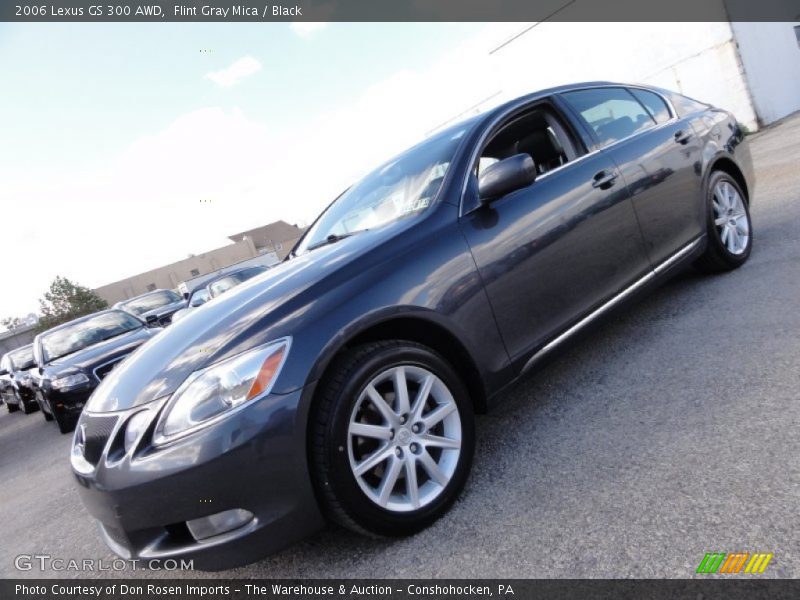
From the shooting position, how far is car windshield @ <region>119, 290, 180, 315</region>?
43.1ft

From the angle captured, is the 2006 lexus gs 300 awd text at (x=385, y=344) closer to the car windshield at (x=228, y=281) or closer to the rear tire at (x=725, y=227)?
the rear tire at (x=725, y=227)

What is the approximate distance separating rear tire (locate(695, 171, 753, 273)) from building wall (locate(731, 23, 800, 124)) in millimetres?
15305

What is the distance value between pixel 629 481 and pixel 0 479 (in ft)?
21.1

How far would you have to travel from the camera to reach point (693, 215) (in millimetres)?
3711

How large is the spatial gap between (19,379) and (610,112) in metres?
10.7

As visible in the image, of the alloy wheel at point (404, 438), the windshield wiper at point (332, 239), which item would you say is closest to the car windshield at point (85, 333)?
the windshield wiper at point (332, 239)

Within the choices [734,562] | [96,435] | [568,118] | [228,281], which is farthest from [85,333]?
[734,562]

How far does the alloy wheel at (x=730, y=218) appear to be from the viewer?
13.2ft

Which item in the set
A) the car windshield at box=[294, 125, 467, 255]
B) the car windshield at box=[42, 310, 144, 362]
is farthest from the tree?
the car windshield at box=[294, 125, 467, 255]

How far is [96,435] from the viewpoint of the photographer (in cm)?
219

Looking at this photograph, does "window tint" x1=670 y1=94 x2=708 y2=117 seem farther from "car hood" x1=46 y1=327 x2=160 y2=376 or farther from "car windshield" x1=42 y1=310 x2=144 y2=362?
"car windshield" x1=42 y1=310 x2=144 y2=362

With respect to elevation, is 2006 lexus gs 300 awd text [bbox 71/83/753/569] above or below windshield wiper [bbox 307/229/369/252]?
below

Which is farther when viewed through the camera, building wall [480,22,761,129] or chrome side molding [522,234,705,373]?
building wall [480,22,761,129]

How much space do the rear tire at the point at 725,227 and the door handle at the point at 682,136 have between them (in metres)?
0.36
